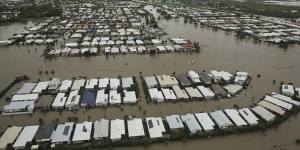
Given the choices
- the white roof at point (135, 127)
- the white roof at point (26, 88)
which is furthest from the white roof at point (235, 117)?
the white roof at point (26, 88)

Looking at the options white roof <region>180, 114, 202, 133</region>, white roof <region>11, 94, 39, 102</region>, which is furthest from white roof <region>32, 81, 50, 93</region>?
white roof <region>180, 114, 202, 133</region>

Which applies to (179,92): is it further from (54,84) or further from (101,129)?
(54,84)

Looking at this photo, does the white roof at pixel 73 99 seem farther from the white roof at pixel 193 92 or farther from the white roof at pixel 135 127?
the white roof at pixel 193 92

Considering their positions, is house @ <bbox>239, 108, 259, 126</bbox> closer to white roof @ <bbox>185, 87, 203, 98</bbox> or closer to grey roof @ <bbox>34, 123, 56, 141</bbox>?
white roof @ <bbox>185, 87, 203, 98</bbox>

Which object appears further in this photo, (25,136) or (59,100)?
(59,100)

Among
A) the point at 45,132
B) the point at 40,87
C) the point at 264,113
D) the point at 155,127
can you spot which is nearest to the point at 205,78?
the point at 264,113

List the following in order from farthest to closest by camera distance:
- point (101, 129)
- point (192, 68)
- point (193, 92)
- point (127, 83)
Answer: point (192, 68), point (127, 83), point (193, 92), point (101, 129)
